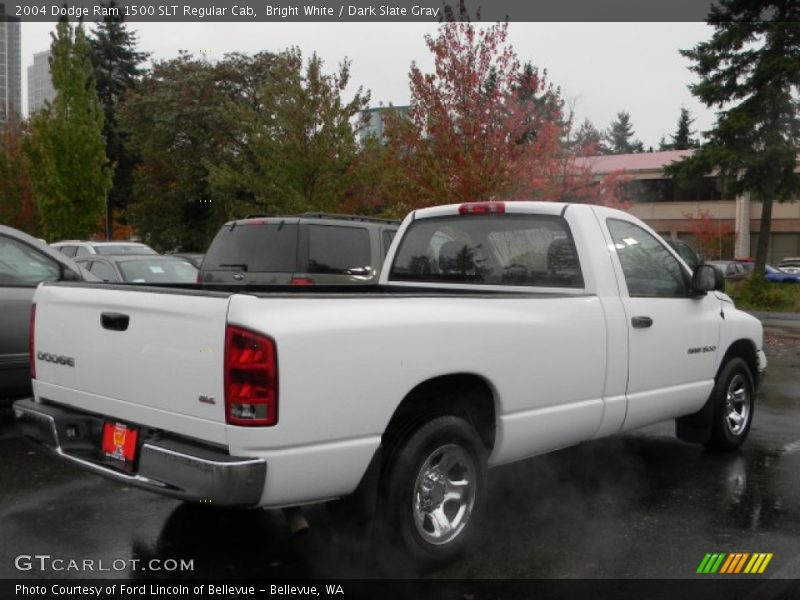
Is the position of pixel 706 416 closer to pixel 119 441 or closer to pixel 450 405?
pixel 450 405

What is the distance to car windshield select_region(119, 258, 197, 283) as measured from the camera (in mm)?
13062

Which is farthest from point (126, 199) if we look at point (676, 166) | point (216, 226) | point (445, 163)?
point (445, 163)

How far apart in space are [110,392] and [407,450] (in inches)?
54.8

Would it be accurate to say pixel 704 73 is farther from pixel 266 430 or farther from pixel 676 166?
pixel 266 430

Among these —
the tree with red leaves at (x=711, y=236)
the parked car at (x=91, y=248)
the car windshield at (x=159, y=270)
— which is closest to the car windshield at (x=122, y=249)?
the parked car at (x=91, y=248)

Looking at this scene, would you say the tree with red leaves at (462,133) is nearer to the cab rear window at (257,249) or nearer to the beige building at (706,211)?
the cab rear window at (257,249)

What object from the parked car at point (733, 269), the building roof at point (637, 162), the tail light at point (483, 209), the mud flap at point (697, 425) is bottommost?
the parked car at point (733, 269)

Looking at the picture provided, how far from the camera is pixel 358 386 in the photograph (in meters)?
3.54

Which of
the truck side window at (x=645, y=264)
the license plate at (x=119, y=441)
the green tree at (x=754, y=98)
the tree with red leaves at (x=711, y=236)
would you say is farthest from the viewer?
the tree with red leaves at (x=711, y=236)

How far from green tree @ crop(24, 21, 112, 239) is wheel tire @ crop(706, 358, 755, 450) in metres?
25.0

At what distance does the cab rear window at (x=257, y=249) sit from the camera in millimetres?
9039

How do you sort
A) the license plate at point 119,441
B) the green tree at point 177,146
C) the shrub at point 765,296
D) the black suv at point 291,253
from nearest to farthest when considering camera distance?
the license plate at point 119,441 < the black suv at point 291,253 < the shrub at point 765,296 < the green tree at point 177,146

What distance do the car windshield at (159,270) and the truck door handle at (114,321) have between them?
9.39 meters

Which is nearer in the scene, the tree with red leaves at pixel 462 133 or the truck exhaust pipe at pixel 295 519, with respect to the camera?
the truck exhaust pipe at pixel 295 519
